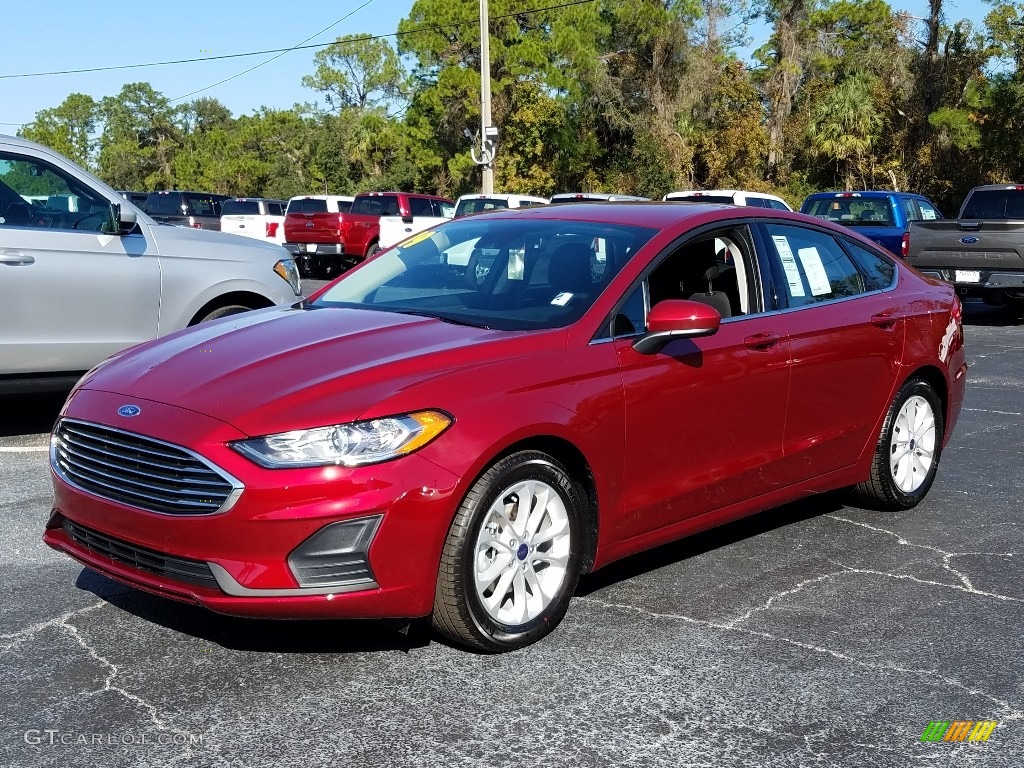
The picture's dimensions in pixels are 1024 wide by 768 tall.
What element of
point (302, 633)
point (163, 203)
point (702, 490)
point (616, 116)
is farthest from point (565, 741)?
point (616, 116)

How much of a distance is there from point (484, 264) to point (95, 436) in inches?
74.1

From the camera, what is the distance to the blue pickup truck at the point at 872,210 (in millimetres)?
18391

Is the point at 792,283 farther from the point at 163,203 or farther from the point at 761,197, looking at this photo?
the point at 163,203

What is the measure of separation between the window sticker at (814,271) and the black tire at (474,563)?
6.55 ft

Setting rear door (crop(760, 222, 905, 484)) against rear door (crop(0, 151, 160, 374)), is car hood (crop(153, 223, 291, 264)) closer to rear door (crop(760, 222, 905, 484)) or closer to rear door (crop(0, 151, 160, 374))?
rear door (crop(0, 151, 160, 374))

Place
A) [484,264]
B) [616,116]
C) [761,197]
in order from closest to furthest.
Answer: [484,264] → [761,197] → [616,116]

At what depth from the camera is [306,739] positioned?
Result: 3531 mm

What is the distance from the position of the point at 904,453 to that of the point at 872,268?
3.27 feet

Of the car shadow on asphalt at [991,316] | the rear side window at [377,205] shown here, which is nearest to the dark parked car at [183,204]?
the rear side window at [377,205]

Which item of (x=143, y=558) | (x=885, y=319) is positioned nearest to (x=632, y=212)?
(x=885, y=319)

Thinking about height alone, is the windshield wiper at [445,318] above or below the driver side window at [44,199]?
below

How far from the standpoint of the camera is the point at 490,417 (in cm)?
407

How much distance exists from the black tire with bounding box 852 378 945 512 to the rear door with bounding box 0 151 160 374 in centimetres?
478

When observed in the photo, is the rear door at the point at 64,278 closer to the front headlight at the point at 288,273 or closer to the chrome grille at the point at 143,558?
the front headlight at the point at 288,273
